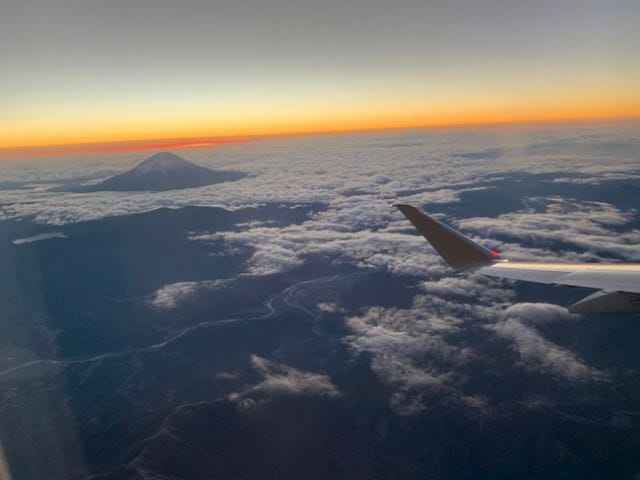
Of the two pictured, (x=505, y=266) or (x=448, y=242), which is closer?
(x=448, y=242)

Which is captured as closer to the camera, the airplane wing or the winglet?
the airplane wing

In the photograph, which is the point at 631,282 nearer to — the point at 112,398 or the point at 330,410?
the point at 330,410

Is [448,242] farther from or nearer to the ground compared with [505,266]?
farther from the ground

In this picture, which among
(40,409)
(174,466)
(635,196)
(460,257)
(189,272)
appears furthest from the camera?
(635,196)

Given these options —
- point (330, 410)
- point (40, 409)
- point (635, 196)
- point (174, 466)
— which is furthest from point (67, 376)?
point (635, 196)

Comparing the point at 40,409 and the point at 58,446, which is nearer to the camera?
the point at 58,446

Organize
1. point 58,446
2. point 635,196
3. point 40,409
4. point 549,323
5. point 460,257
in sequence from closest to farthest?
1. point 460,257
2. point 58,446
3. point 40,409
4. point 549,323
5. point 635,196
